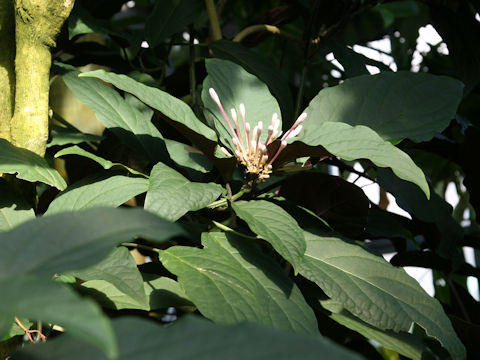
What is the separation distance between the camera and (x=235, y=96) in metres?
0.63

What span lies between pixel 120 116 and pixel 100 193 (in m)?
0.12

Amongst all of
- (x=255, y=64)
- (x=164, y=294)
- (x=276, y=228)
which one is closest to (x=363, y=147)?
(x=276, y=228)

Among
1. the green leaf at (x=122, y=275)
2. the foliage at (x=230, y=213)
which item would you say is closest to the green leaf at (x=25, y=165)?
the foliage at (x=230, y=213)

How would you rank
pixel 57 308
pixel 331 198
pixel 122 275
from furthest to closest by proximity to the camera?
pixel 331 198
pixel 122 275
pixel 57 308

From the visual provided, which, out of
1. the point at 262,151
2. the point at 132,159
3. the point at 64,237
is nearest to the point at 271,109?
the point at 262,151

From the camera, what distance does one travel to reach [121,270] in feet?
1.49

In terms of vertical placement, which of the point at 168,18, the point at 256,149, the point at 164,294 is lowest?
the point at 164,294

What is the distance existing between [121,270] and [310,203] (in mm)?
294

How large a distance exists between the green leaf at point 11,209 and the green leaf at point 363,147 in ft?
0.89

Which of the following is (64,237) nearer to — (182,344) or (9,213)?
(182,344)

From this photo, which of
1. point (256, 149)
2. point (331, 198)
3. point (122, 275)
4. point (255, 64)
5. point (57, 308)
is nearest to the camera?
point (57, 308)

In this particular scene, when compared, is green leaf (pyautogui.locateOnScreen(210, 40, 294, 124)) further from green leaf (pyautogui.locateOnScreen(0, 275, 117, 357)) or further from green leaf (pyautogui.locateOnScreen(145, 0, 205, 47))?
green leaf (pyautogui.locateOnScreen(0, 275, 117, 357))

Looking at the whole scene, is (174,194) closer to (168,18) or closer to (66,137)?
(66,137)

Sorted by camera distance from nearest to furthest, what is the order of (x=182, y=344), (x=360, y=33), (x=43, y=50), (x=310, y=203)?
(x=182, y=344) < (x=43, y=50) < (x=310, y=203) < (x=360, y=33)
